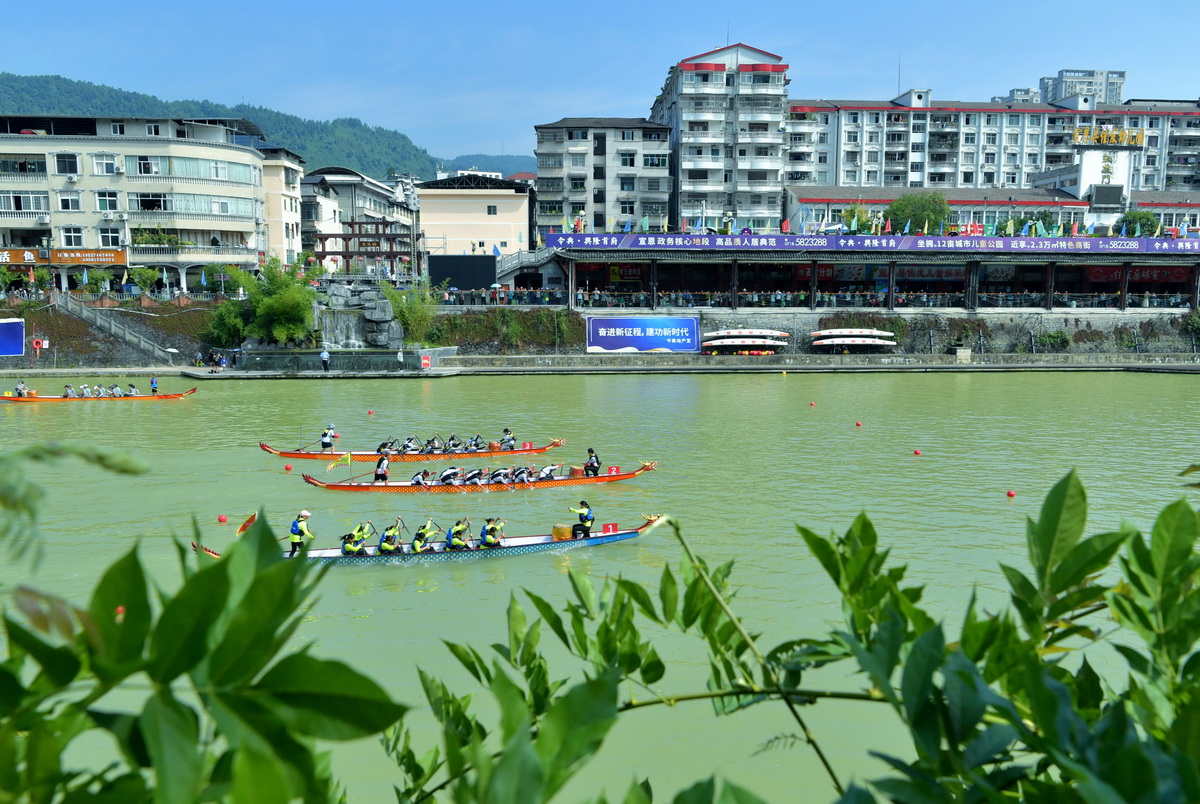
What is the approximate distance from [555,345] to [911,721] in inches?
1543

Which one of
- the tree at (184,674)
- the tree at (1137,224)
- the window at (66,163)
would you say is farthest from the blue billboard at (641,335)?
the tree at (184,674)

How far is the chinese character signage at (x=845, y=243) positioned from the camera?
40.6 metres

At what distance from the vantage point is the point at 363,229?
68.1 meters

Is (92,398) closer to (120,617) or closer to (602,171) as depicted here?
(120,617)

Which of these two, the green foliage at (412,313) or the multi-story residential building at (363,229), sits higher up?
the multi-story residential building at (363,229)

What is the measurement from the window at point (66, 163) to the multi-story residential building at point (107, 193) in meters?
0.05

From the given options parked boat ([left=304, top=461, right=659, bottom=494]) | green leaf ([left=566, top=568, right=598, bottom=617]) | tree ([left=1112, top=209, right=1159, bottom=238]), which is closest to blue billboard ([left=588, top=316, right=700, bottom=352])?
parked boat ([left=304, top=461, right=659, bottom=494])

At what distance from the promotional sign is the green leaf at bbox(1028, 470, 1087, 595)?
128 ft

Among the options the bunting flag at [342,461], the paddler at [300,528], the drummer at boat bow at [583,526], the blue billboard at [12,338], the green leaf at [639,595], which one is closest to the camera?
the green leaf at [639,595]

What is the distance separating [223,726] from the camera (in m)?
1.21

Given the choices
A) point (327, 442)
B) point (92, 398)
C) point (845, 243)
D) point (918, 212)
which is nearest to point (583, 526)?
point (327, 442)

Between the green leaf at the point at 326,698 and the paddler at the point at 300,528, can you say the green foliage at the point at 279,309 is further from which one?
the green leaf at the point at 326,698

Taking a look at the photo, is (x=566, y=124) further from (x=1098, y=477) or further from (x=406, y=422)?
(x=1098, y=477)

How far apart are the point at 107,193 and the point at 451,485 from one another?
35.8m
